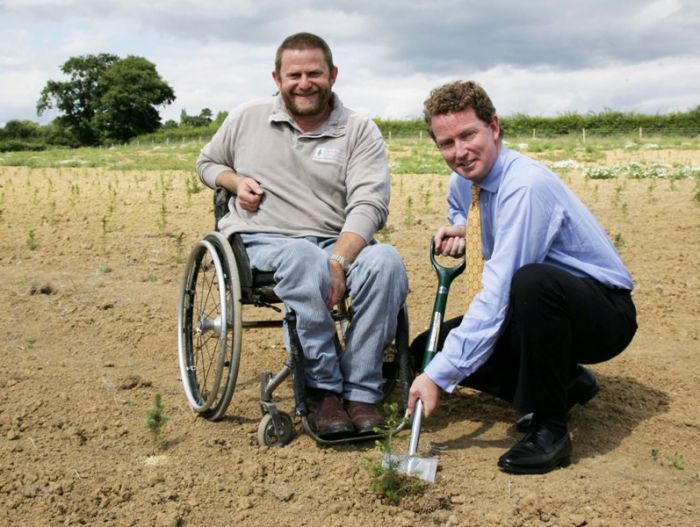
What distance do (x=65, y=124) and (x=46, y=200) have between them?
62738mm

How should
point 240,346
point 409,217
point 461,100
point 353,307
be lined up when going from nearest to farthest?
point 461,100
point 240,346
point 353,307
point 409,217

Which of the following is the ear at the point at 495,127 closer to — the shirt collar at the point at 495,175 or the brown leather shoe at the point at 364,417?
the shirt collar at the point at 495,175

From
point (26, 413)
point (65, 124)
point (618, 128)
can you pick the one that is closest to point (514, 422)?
point (26, 413)

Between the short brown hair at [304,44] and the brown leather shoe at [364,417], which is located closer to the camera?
the brown leather shoe at [364,417]

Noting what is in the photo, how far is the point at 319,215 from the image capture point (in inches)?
138

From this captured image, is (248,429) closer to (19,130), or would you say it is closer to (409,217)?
(409,217)

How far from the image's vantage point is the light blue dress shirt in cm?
277

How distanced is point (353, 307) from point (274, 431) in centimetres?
56

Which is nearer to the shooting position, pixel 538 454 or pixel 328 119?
pixel 538 454

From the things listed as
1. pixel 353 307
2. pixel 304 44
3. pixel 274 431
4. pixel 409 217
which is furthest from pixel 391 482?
pixel 409 217

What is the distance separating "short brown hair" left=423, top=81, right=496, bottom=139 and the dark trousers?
0.56 metres

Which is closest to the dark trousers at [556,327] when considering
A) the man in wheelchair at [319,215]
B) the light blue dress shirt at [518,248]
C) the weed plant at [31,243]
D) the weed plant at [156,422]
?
the light blue dress shirt at [518,248]

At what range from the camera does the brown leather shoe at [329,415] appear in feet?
10.1

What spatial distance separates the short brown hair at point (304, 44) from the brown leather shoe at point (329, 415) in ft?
4.48
